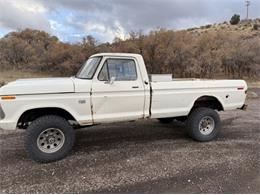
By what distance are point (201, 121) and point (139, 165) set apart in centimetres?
227

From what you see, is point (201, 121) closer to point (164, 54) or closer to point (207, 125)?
point (207, 125)

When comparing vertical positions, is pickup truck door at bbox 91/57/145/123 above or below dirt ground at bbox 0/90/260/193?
above

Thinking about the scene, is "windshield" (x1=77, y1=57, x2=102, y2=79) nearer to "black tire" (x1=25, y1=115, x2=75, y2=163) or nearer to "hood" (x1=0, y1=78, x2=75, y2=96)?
"hood" (x1=0, y1=78, x2=75, y2=96)

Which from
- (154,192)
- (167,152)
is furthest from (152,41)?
(154,192)

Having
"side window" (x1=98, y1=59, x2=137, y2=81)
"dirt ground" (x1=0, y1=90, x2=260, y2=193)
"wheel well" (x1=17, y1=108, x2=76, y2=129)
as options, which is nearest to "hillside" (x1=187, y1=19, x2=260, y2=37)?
"dirt ground" (x1=0, y1=90, x2=260, y2=193)

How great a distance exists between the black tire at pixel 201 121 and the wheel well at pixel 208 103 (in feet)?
0.68

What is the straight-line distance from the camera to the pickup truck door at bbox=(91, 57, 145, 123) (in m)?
5.52

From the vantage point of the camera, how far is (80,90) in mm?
5312

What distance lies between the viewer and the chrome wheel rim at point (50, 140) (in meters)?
A: 5.12

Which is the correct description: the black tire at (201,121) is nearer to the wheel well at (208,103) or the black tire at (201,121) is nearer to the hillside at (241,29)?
the wheel well at (208,103)

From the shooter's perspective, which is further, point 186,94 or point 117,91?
point 186,94

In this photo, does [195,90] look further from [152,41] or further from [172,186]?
[152,41]

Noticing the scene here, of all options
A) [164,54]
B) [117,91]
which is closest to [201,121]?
[117,91]

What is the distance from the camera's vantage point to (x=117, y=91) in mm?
5637
